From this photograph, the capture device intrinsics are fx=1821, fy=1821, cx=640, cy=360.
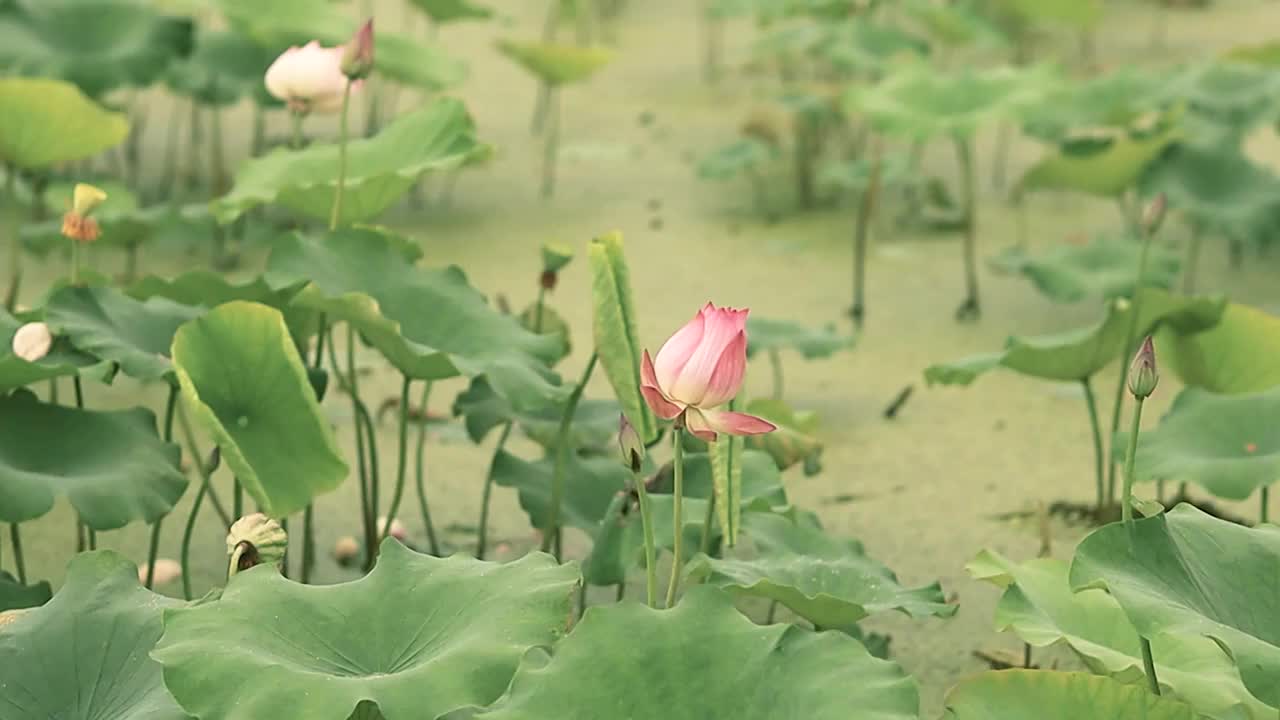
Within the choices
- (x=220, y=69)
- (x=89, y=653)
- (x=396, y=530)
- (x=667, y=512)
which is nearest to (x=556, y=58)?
(x=220, y=69)

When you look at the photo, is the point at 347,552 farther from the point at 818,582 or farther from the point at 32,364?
the point at 818,582

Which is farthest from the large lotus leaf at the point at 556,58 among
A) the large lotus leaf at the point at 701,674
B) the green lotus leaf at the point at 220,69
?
the large lotus leaf at the point at 701,674

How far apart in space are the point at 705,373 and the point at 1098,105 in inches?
89.2

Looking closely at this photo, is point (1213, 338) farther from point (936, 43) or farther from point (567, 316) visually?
point (936, 43)

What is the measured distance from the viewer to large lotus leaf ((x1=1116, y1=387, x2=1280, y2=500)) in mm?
1667

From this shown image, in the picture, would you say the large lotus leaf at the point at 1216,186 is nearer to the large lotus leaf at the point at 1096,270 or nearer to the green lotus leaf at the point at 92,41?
the large lotus leaf at the point at 1096,270

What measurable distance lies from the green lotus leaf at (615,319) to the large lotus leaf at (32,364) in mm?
488

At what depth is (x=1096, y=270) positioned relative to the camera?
8.54 feet

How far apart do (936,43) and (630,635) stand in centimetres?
391

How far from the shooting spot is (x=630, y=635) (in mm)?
1211

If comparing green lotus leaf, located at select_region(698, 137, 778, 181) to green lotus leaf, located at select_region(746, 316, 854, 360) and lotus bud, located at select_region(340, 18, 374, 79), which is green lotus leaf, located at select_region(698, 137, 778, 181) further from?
lotus bud, located at select_region(340, 18, 374, 79)

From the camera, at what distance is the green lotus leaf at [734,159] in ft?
10.9

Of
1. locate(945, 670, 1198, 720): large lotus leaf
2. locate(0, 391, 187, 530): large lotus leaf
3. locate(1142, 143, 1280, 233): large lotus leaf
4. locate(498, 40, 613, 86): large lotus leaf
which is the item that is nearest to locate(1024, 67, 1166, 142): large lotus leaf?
locate(1142, 143, 1280, 233): large lotus leaf

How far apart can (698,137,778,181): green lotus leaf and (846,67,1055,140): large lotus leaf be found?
0.37 m
